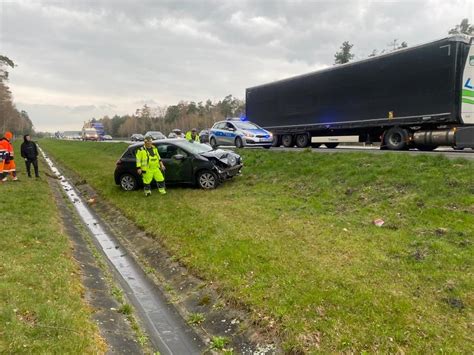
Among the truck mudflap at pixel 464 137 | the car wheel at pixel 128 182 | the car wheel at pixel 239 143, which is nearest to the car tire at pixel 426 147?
→ the truck mudflap at pixel 464 137

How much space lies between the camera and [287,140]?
2156 centimetres

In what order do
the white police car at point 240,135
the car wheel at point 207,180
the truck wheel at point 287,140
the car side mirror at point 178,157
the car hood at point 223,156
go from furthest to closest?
the truck wheel at point 287,140, the white police car at point 240,135, the car side mirror at point 178,157, the car hood at point 223,156, the car wheel at point 207,180

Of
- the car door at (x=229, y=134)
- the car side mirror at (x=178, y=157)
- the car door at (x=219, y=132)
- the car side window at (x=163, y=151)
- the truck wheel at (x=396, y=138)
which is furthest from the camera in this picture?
the car door at (x=219, y=132)

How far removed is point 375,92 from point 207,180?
863cm

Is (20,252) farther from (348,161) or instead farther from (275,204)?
(348,161)

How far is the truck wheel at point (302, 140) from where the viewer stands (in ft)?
66.6

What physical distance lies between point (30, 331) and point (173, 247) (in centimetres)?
337

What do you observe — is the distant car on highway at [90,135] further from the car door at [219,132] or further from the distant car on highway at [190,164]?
the distant car on highway at [190,164]

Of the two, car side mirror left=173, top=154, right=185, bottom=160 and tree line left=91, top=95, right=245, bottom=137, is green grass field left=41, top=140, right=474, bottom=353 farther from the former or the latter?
tree line left=91, top=95, right=245, bottom=137

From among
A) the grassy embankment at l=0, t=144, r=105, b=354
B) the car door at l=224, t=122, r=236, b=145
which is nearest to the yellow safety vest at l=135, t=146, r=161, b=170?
the grassy embankment at l=0, t=144, r=105, b=354

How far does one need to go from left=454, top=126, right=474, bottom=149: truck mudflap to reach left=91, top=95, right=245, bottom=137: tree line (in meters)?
78.7

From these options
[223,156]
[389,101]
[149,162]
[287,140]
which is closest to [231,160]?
[223,156]

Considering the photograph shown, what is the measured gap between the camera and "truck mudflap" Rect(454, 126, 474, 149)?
1273cm

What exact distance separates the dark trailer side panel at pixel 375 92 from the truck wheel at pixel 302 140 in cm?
75
